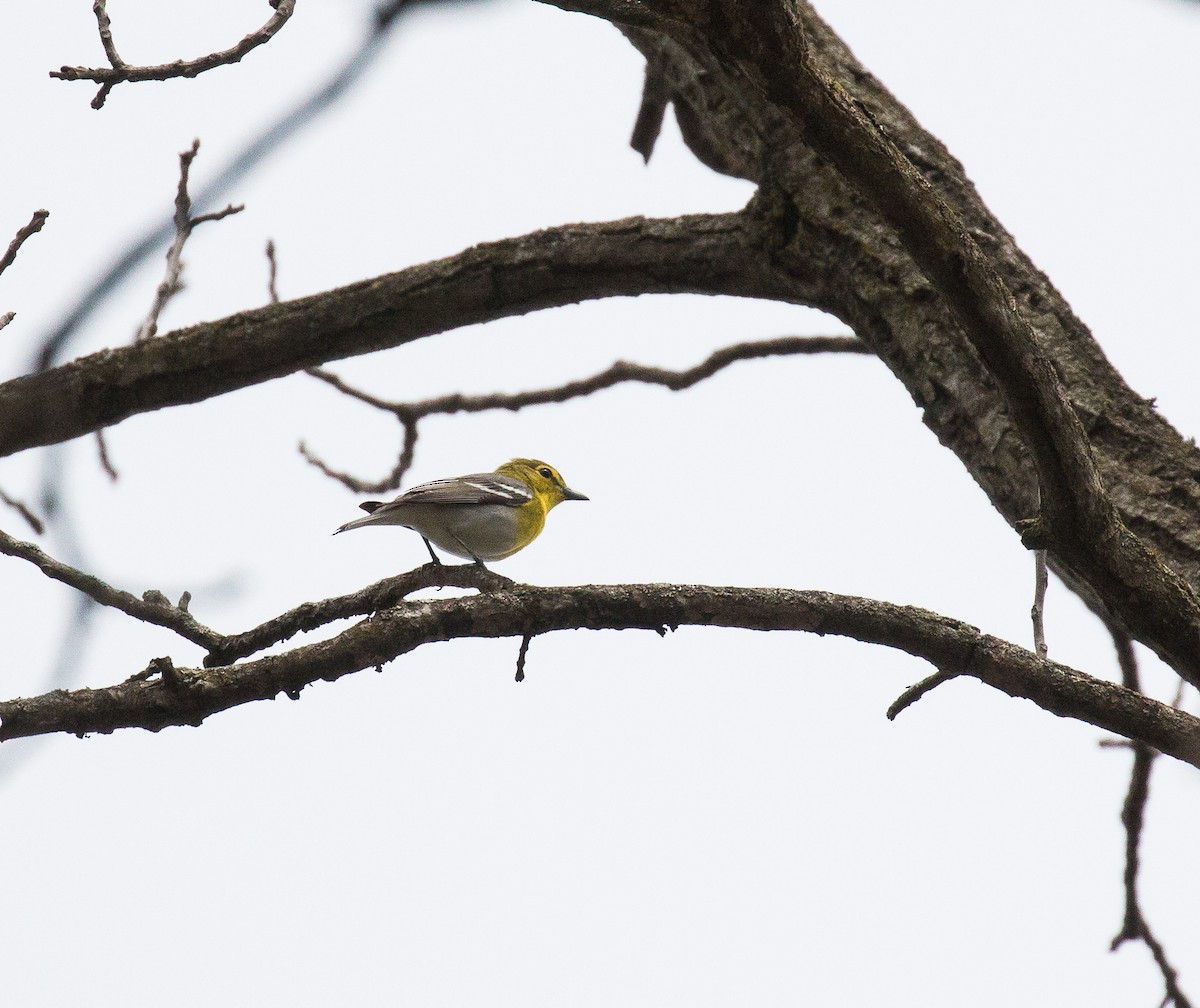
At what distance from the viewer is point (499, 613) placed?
3135 mm

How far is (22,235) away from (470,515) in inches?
134

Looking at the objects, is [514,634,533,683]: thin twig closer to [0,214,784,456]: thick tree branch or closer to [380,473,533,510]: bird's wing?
[0,214,784,456]: thick tree branch

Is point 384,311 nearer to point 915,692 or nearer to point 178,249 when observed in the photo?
point 178,249

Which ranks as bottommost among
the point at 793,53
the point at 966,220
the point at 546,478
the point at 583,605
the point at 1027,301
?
the point at 583,605

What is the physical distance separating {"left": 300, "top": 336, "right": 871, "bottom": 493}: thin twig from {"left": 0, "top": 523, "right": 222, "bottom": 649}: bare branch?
7.90 feet

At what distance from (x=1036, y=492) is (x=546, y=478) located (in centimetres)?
514

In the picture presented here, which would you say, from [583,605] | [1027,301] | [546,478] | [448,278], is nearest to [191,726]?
[583,605]

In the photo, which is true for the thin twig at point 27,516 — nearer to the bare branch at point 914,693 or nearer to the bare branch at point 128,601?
the bare branch at point 128,601

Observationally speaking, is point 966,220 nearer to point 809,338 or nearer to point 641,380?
point 809,338

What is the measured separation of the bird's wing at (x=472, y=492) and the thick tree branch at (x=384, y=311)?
4.27 feet

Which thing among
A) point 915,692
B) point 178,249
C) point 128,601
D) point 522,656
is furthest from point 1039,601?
point 178,249

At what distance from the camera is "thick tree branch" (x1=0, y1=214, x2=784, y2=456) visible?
472 centimetres

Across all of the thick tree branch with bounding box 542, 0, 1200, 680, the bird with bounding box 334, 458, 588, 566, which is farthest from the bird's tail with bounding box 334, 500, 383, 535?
the thick tree branch with bounding box 542, 0, 1200, 680

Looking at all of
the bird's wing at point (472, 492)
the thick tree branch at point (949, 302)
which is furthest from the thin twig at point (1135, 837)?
the bird's wing at point (472, 492)
